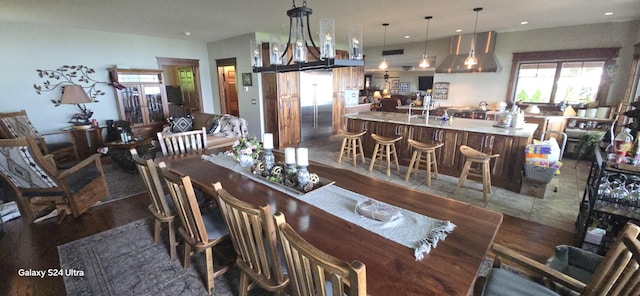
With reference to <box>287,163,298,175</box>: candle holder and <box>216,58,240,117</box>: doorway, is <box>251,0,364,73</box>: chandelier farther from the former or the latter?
<box>216,58,240,117</box>: doorway

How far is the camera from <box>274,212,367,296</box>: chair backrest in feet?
2.60

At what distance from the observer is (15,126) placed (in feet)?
13.1

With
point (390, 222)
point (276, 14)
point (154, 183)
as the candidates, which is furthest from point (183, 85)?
point (390, 222)

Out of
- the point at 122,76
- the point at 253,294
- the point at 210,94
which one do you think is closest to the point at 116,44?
the point at 122,76

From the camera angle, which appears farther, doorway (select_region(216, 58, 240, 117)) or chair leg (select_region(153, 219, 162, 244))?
doorway (select_region(216, 58, 240, 117))

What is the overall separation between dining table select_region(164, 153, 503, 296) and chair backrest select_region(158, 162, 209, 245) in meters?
0.26

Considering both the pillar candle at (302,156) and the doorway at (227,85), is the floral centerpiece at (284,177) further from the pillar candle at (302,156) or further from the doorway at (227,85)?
the doorway at (227,85)

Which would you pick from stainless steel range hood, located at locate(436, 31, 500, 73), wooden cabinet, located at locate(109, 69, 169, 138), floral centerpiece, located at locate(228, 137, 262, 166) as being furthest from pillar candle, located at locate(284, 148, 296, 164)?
stainless steel range hood, located at locate(436, 31, 500, 73)

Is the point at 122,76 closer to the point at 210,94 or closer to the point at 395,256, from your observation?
the point at 210,94

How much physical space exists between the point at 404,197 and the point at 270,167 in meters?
1.06

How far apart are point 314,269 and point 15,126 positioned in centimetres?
557

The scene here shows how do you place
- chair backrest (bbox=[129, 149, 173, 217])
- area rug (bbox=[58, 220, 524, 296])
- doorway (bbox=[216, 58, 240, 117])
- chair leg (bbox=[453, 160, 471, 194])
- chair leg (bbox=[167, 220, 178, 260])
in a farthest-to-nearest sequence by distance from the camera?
1. doorway (bbox=[216, 58, 240, 117])
2. chair leg (bbox=[453, 160, 471, 194])
3. chair leg (bbox=[167, 220, 178, 260])
4. area rug (bbox=[58, 220, 524, 296])
5. chair backrest (bbox=[129, 149, 173, 217])

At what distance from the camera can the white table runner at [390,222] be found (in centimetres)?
125

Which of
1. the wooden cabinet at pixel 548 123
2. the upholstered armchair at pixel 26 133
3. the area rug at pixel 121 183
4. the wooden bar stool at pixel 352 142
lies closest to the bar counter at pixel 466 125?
the wooden bar stool at pixel 352 142
